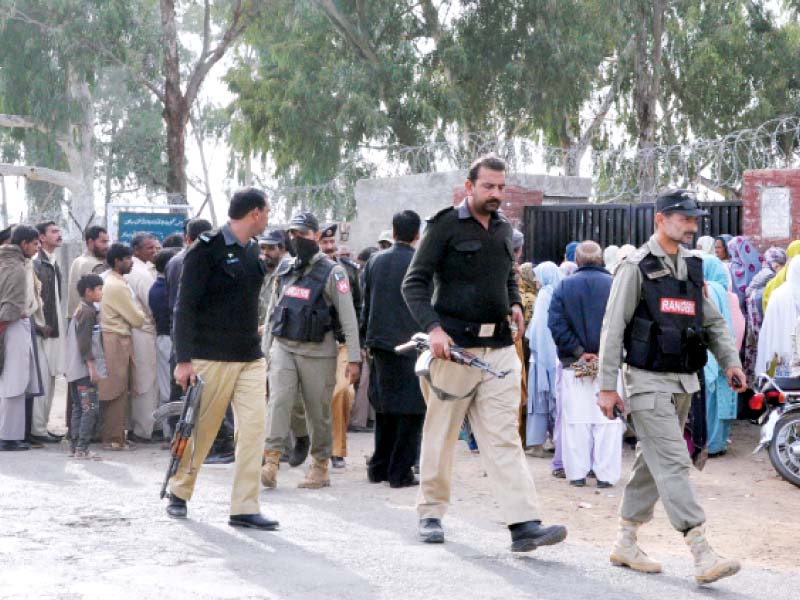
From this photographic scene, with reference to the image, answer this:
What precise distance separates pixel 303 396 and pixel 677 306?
12.2ft

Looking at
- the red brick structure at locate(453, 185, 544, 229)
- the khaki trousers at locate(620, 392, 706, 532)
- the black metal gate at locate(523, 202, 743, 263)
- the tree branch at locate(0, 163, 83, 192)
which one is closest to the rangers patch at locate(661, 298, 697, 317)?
the khaki trousers at locate(620, 392, 706, 532)

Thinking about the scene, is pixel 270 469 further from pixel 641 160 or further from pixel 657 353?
pixel 641 160

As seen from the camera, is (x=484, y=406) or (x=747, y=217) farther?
(x=747, y=217)

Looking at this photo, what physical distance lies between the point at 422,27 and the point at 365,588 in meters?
26.8

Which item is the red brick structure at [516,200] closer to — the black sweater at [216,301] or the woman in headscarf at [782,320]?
the woman in headscarf at [782,320]

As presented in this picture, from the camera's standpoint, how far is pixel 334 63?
1241 inches

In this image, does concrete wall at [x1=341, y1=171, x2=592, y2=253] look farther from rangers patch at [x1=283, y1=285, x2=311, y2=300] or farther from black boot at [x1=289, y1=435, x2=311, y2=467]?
rangers patch at [x1=283, y1=285, x2=311, y2=300]

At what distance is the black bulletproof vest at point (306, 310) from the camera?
9773 mm

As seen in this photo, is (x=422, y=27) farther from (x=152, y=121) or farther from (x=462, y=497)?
(x=462, y=497)

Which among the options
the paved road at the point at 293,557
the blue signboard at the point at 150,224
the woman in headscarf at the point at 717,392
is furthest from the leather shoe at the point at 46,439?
the woman in headscarf at the point at 717,392

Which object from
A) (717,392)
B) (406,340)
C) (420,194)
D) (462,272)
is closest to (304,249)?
(406,340)

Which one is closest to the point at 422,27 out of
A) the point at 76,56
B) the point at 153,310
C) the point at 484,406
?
the point at 76,56

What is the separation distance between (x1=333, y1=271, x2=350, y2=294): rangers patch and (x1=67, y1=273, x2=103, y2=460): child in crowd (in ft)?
9.30

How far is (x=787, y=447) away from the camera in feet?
34.5
